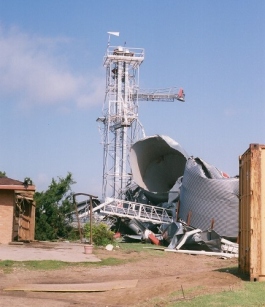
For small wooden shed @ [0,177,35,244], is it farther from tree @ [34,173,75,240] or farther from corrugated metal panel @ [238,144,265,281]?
corrugated metal panel @ [238,144,265,281]

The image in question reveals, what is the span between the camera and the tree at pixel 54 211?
29.2 m

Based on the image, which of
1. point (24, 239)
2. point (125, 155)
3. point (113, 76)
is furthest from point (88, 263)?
point (113, 76)

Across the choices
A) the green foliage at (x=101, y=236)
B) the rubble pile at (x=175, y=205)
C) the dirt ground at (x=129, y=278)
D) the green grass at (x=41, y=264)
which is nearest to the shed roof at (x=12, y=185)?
the green foliage at (x=101, y=236)

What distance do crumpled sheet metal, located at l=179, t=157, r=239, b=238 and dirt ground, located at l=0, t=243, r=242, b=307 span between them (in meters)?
7.65

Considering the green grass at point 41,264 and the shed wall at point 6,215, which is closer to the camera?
the green grass at point 41,264

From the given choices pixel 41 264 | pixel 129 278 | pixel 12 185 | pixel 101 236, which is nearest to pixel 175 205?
pixel 101 236

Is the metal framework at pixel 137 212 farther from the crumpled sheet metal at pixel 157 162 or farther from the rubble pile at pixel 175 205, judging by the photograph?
the crumpled sheet metal at pixel 157 162

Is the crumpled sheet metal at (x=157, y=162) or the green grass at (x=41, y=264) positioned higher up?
the crumpled sheet metal at (x=157, y=162)

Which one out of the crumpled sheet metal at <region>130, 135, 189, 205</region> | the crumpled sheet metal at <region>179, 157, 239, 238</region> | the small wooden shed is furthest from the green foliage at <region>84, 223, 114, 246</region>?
the crumpled sheet metal at <region>130, 135, 189, 205</region>

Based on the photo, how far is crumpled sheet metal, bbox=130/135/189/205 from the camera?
1490 inches

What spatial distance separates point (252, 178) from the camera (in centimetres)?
1178

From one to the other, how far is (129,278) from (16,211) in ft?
37.8

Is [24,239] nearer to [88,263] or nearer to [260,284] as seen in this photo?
[88,263]

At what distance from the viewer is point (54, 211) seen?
30000 mm
